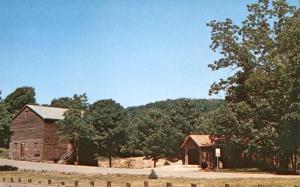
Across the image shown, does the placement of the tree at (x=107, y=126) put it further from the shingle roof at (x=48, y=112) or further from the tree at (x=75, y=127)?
the shingle roof at (x=48, y=112)

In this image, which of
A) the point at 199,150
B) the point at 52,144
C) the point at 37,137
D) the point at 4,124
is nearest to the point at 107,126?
the point at 52,144

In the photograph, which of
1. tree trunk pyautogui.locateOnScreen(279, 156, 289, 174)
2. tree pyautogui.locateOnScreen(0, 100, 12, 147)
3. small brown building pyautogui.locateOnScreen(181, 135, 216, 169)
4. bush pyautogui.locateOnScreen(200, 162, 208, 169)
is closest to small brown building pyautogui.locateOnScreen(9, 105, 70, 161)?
small brown building pyautogui.locateOnScreen(181, 135, 216, 169)

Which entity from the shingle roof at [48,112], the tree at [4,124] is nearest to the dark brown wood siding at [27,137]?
the shingle roof at [48,112]

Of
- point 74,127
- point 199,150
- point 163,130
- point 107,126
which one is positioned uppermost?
point 107,126

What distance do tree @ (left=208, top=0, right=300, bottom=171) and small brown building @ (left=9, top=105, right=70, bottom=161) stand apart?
32.2 metres

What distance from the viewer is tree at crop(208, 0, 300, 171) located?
43.7m

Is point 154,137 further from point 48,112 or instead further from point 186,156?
point 48,112

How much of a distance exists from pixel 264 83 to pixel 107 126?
30.7 metres

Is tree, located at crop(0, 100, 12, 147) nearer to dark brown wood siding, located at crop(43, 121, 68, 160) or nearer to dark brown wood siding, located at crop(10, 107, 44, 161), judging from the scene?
dark brown wood siding, located at crop(43, 121, 68, 160)

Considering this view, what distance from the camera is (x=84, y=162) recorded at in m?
70.4

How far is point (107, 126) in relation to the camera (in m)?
69.9

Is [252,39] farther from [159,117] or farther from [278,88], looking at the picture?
[159,117]

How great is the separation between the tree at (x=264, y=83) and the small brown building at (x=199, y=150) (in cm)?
810

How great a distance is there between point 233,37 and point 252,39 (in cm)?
224
